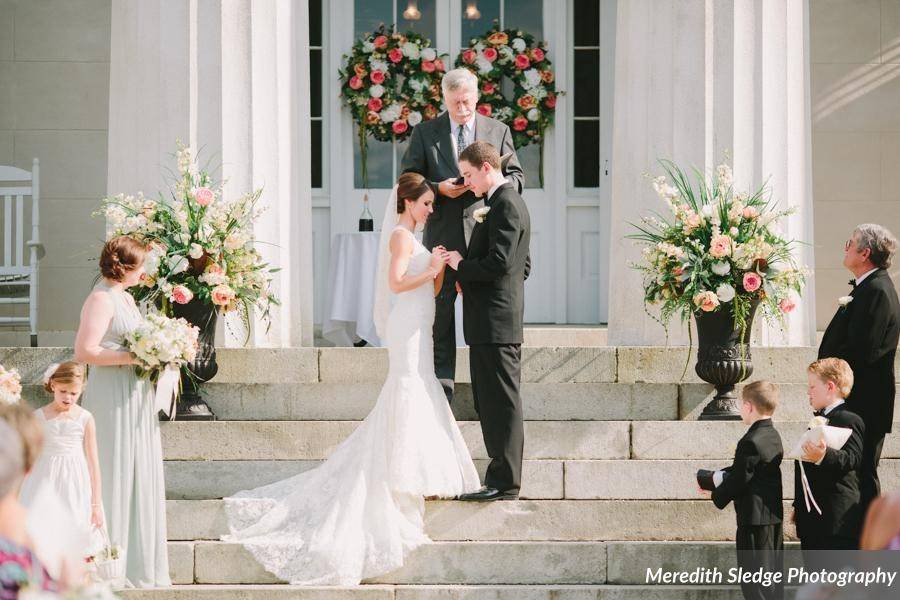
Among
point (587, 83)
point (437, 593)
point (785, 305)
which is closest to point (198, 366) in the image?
point (437, 593)

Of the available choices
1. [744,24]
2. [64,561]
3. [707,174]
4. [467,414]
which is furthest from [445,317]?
[64,561]

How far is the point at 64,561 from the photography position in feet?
11.2

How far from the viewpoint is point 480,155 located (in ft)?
22.3

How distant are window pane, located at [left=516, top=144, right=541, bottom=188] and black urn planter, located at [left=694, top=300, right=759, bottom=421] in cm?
420

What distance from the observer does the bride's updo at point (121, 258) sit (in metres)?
6.14

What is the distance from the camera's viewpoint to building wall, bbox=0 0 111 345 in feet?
35.7

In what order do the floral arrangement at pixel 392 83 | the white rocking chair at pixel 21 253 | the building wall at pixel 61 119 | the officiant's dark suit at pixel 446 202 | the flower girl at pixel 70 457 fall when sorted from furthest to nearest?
1. the floral arrangement at pixel 392 83
2. the building wall at pixel 61 119
3. the white rocking chair at pixel 21 253
4. the officiant's dark suit at pixel 446 202
5. the flower girl at pixel 70 457

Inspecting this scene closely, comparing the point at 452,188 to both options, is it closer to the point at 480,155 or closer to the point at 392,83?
the point at 480,155

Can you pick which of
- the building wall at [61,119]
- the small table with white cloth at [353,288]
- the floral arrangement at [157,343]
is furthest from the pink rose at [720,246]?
the building wall at [61,119]

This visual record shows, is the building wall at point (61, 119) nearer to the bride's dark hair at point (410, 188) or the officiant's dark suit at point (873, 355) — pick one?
the bride's dark hair at point (410, 188)

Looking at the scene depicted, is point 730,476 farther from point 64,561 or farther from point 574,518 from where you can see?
point 64,561

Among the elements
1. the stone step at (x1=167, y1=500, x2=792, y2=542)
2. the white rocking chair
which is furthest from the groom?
the white rocking chair

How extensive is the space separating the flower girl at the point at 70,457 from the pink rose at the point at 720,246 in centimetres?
360

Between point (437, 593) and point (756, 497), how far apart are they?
5.12ft
